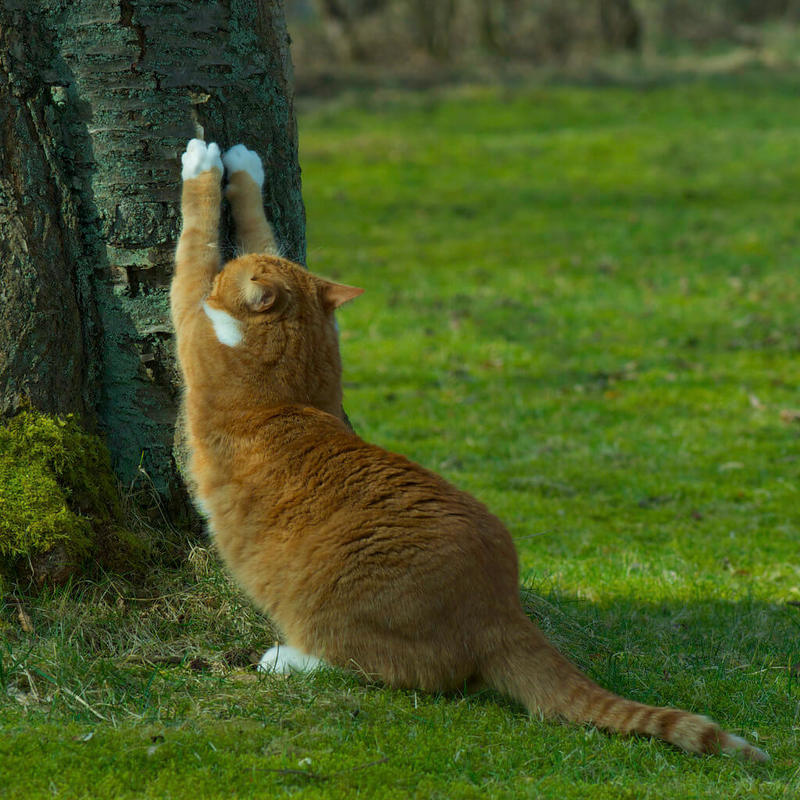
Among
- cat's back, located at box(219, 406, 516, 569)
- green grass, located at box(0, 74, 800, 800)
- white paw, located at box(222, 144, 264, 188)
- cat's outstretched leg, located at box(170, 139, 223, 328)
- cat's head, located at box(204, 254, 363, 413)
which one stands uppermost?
white paw, located at box(222, 144, 264, 188)

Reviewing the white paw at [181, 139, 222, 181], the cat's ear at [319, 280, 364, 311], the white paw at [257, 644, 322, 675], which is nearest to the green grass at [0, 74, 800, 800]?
the white paw at [257, 644, 322, 675]

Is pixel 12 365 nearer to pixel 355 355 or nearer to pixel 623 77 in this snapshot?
pixel 355 355

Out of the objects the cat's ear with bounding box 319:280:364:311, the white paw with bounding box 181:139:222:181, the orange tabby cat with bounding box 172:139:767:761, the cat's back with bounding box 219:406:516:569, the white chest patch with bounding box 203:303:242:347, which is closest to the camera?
the orange tabby cat with bounding box 172:139:767:761

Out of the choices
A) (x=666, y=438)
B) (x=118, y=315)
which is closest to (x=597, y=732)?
(x=118, y=315)

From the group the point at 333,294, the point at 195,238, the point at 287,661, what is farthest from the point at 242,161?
the point at 287,661

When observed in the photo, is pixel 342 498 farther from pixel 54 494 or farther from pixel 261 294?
pixel 54 494

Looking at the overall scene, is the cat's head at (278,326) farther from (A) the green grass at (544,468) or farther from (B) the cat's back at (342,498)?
(A) the green grass at (544,468)

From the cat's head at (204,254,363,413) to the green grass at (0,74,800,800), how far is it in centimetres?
89

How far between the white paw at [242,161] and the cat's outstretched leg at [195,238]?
0.08 m

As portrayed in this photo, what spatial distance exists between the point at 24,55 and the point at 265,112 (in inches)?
39.6

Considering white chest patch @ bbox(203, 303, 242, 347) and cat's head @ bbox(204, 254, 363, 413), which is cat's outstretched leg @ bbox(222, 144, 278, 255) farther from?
white chest patch @ bbox(203, 303, 242, 347)

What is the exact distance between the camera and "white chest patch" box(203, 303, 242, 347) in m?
4.39

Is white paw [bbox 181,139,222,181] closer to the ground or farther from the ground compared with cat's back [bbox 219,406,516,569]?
farther from the ground

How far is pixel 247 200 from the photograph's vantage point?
15.0ft
